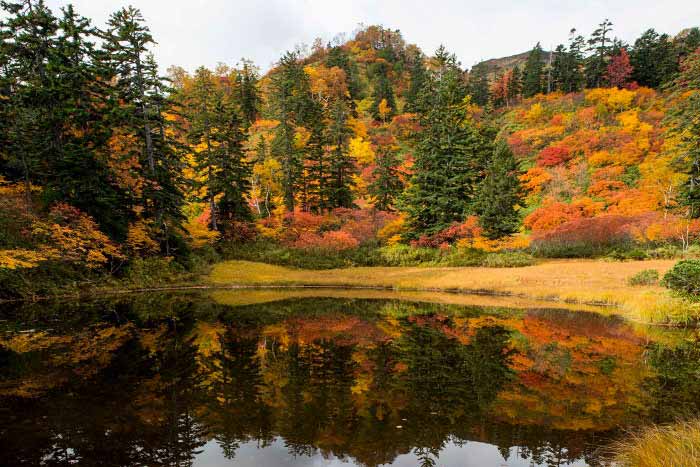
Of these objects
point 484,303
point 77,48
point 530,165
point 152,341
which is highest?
point 77,48

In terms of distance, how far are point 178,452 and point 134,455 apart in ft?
2.20

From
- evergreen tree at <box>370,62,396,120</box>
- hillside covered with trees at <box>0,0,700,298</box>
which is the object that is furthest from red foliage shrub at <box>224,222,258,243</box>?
evergreen tree at <box>370,62,396,120</box>

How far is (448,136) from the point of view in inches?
1603

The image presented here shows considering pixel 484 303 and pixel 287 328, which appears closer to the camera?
pixel 287 328

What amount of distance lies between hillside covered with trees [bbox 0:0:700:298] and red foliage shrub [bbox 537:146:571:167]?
0.21 meters

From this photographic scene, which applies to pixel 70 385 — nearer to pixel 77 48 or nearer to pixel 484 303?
pixel 484 303

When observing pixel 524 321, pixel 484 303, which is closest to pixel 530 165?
pixel 484 303

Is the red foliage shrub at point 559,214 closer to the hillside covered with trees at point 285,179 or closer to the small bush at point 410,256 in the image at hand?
the hillside covered with trees at point 285,179

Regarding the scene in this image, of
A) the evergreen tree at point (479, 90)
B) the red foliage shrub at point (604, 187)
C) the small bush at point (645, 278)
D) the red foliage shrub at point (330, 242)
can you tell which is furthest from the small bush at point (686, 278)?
the evergreen tree at point (479, 90)

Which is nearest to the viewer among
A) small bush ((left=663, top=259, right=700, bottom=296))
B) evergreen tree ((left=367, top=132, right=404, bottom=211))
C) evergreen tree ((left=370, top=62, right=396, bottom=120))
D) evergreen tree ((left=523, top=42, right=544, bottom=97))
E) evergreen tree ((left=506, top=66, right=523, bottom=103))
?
small bush ((left=663, top=259, right=700, bottom=296))

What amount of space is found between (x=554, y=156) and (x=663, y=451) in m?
54.7

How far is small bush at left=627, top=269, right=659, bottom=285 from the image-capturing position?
22375 millimetres

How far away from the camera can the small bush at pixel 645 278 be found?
73.4ft

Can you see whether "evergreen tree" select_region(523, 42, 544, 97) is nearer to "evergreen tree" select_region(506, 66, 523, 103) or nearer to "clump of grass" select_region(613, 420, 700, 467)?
"evergreen tree" select_region(506, 66, 523, 103)
